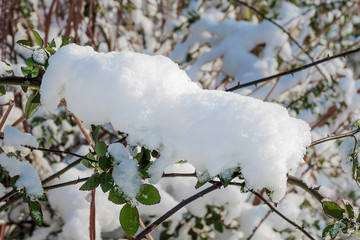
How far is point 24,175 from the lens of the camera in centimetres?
71

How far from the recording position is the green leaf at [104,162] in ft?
1.86

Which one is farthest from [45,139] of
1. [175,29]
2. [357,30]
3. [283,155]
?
[357,30]

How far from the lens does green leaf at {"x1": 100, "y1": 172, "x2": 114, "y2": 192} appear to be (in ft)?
1.85

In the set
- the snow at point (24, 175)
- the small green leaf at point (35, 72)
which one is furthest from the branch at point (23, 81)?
the snow at point (24, 175)

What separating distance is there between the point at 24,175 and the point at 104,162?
0.22 m

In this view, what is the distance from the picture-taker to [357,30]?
121 inches

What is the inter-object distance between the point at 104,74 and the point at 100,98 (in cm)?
4

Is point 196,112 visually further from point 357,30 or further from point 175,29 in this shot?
point 357,30

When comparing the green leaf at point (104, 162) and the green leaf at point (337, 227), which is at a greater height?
the green leaf at point (337, 227)

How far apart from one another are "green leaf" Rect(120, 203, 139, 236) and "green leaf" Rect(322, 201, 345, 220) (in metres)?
0.28

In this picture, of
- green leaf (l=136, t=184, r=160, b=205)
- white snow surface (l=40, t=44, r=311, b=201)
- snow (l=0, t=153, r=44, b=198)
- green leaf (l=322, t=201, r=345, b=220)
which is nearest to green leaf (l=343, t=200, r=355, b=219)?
green leaf (l=322, t=201, r=345, b=220)

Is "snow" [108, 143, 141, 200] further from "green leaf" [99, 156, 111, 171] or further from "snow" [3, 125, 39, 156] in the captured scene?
"snow" [3, 125, 39, 156]

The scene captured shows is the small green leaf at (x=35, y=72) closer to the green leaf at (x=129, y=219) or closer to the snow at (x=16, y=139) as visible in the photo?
the snow at (x=16, y=139)

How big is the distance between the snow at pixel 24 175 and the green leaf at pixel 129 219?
0.65ft
